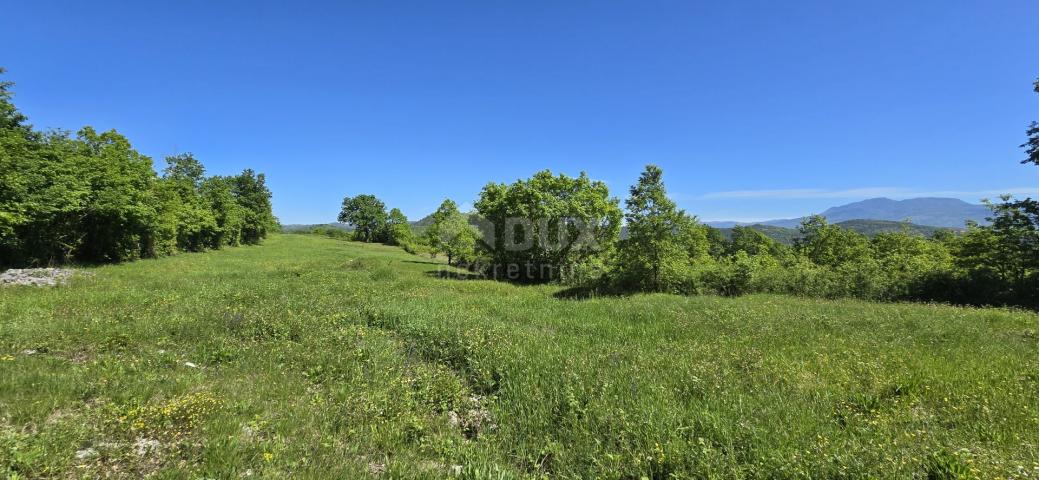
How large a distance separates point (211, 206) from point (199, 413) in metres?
53.6

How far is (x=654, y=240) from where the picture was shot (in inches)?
872

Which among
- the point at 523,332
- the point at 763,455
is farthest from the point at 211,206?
the point at 763,455

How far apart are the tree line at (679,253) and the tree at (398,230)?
133ft

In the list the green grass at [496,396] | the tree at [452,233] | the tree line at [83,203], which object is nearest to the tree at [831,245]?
the green grass at [496,396]

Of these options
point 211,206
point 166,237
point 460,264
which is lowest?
point 460,264

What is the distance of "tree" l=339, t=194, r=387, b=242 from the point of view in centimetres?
10000

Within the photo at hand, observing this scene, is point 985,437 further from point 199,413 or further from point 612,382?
point 199,413

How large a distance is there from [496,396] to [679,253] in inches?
722

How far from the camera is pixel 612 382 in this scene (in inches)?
274

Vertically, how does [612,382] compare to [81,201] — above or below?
below

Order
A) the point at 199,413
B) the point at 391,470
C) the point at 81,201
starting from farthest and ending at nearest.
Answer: the point at 81,201, the point at 199,413, the point at 391,470

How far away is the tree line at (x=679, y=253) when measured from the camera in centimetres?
1847

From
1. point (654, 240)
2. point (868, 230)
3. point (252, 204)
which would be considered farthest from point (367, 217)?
point (868, 230)

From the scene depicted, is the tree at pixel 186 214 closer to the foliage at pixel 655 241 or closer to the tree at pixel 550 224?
the tree at pixel 550 224
